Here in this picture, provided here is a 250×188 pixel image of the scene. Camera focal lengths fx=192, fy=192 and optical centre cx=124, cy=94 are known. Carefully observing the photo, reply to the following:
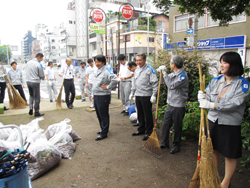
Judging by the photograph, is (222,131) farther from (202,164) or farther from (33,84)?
(33,84)

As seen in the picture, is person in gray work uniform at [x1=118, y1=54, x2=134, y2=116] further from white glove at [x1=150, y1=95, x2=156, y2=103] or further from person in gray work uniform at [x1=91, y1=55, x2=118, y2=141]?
white glove at [x1=150, y1=95, x2=156, y2=103]

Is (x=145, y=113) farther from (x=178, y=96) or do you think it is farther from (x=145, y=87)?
(x=178, y=96)

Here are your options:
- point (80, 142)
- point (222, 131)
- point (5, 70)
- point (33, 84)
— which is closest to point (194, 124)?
point (222, 131)

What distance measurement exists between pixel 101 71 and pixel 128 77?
167cm

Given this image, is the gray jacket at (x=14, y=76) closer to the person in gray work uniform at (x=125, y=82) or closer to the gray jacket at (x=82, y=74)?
the gray jacket at (x=82, y=74)

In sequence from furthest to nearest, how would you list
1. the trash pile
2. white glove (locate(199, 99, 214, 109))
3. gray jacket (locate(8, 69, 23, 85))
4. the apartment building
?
the apartment building < gray jacket (locate(8, 69, 23, 85)) < the trash pile < white glove (locate(199, 99, 214, 109))

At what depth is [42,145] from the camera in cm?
302

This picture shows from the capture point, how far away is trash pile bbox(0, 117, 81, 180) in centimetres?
293

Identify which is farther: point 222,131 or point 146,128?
point 146,128

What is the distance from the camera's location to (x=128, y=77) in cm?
594

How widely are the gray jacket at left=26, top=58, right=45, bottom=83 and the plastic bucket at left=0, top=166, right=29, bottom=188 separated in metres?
4.71

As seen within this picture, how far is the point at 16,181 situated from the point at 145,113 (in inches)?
114

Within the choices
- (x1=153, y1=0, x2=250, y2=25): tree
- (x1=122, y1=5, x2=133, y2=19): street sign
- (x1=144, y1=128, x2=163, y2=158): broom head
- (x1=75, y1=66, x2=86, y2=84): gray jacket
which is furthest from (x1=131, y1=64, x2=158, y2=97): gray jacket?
(x1=122, y1=5, x2=133, y2=19): street sign

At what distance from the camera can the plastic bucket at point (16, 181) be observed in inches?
69.1
